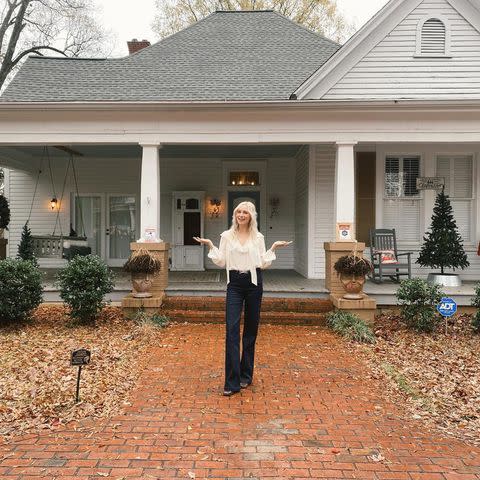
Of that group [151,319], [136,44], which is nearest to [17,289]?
[151,319]

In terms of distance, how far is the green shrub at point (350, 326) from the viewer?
652 cm

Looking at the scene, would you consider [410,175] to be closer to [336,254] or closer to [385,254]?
[385,254]

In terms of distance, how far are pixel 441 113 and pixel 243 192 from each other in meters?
5.44

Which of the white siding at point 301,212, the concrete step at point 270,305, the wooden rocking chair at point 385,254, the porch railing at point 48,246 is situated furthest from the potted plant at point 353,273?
the porch railing at point 48,246

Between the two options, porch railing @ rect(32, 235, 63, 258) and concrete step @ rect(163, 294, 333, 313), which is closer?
concrete step @ rect(163, 294, 333, 313)

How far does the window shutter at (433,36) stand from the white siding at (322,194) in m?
2.62

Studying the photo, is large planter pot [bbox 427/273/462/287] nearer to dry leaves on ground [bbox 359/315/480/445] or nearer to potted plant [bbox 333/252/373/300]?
dry leaves on ground [bbox 359/315/480/445]

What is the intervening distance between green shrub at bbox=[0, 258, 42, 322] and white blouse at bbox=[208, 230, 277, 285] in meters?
3.67

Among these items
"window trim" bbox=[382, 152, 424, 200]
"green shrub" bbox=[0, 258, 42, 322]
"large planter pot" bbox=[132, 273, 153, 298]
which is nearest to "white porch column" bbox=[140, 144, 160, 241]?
"large planter pot" bbox=[132, 273, 153, 298]

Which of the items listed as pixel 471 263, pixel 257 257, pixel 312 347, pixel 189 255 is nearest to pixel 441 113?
pixel 471 263

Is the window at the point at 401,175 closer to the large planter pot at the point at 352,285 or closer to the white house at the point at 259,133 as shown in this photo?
the white house at the point at 259,133

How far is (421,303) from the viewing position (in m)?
6.92

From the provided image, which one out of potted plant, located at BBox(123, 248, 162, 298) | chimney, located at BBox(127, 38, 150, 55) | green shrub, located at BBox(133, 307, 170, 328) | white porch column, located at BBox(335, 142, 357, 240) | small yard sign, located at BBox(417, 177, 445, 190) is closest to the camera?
green shrub, located at BBox(133, 307, 170, 328)

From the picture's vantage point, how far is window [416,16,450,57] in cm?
922
